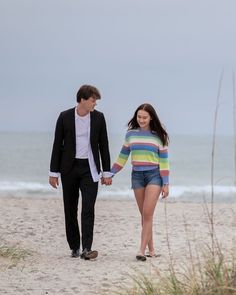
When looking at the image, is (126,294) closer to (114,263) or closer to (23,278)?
(23,278)

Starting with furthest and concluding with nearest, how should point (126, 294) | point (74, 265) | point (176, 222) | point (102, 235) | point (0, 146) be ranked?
1. point (0, 146)
2. point (176, 222)
3. point (102, 235)
4. point (74, 265)
5. point (126, 294)

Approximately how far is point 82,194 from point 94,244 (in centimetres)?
213

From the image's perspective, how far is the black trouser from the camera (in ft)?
25.8

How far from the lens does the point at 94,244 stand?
9.91 m

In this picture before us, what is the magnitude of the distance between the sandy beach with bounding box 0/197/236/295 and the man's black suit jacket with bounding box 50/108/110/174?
1063 millimetres

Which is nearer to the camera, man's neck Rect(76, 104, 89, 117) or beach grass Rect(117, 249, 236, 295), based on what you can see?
beach grass Rect(117, 249, 236, 295)

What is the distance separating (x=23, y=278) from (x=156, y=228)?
5047mm

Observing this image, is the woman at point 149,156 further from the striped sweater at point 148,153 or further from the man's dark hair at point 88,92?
the man's dark hair at point 88,92

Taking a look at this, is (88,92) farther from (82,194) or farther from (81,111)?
(82,194)

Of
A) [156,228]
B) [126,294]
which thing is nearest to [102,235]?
[156,228]

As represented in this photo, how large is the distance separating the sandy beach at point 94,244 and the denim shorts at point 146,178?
2.74ft

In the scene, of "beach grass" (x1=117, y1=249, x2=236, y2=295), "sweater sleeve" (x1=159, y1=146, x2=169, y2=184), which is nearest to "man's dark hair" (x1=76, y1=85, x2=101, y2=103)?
"sweater sleeve" (x1=159, y1=146, x2=169, y2=184)

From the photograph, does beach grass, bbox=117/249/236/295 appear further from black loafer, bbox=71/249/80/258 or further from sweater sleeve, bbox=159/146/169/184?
black loafer, bbox=71/249/80/258

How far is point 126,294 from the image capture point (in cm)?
570
